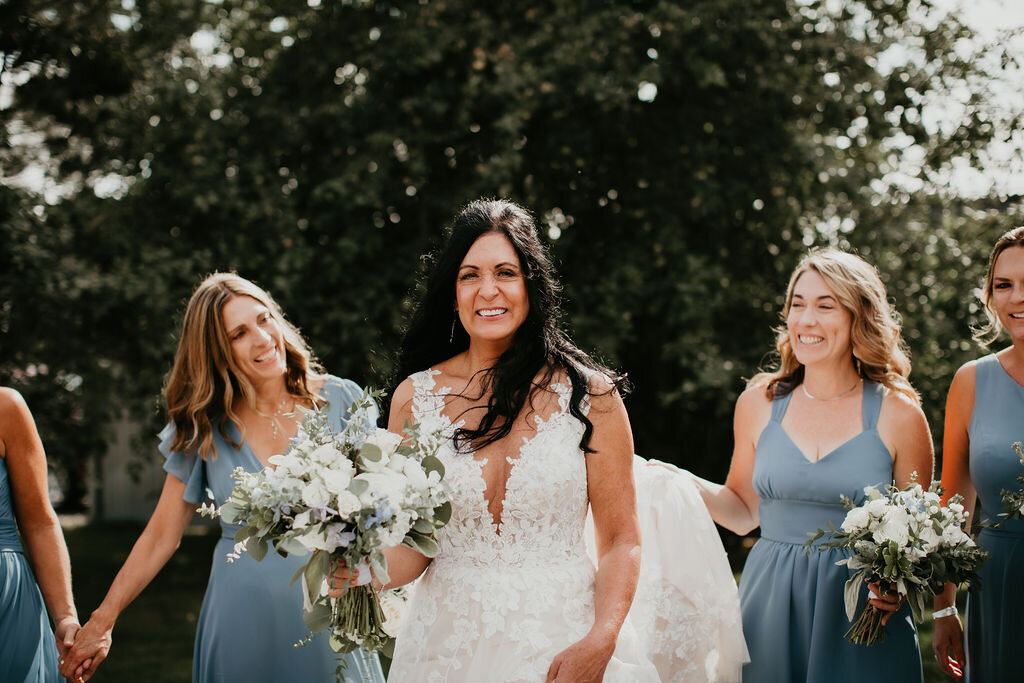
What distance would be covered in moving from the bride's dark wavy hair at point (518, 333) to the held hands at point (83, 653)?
1.83m

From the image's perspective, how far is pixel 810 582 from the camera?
3.75 m

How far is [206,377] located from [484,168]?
4.08 m

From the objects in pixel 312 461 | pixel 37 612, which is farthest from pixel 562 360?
pixel 37 612

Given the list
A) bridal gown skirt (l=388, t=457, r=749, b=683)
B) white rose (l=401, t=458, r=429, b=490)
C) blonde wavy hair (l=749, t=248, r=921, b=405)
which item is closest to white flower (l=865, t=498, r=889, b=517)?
blonde wavy hair (l=749, t=248, r=921, b=405)

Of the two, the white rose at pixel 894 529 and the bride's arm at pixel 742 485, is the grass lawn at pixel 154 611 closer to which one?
the bride's arm at pixel 742 485

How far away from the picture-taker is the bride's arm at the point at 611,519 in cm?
289

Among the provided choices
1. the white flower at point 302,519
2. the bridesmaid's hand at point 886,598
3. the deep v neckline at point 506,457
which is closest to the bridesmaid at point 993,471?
the bridesmaid's hand at point 886,598

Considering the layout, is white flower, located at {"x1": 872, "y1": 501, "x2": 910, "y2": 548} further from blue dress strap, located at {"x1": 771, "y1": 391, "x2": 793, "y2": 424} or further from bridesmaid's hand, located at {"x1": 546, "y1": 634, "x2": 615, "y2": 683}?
bridesmaid's hand, located at {"x1": 546, "y1": 634, "x2": 615, "y2": 683}

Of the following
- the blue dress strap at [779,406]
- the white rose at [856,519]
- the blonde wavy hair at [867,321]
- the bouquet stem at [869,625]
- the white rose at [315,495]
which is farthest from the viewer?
the blue dress strap at [779,406]

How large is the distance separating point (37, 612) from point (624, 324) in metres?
5.58

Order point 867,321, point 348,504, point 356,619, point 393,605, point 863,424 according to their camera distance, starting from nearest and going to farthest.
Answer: point 348,504 → point 356,619 → point 393,605 → point 863,424 → point 867,321

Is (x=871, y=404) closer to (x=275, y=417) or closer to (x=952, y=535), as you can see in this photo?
(x=952, y=535)

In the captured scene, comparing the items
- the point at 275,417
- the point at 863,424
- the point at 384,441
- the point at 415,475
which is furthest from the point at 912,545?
the point at 275,417

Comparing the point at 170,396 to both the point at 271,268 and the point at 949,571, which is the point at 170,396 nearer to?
the point at 949,571
